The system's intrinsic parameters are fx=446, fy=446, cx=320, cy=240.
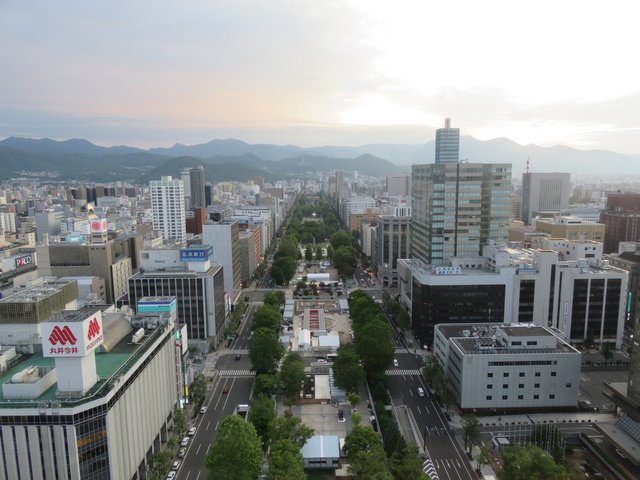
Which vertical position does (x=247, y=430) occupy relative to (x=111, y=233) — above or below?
below

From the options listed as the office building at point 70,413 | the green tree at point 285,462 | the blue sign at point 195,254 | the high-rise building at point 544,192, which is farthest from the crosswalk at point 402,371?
the high-rise building at point 544,192

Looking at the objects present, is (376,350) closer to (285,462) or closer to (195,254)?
(285,462)

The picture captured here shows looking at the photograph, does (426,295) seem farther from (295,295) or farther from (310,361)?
(295,295)

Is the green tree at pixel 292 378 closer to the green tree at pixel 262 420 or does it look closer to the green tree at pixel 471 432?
the green tree at pixel 262 420

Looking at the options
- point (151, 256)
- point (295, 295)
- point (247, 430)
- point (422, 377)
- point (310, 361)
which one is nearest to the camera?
point (247, 430)

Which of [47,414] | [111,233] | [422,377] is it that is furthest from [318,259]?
[47,414]

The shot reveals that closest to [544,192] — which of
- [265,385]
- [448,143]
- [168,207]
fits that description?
[448,143]

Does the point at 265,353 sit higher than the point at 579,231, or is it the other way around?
the point at 579,231
